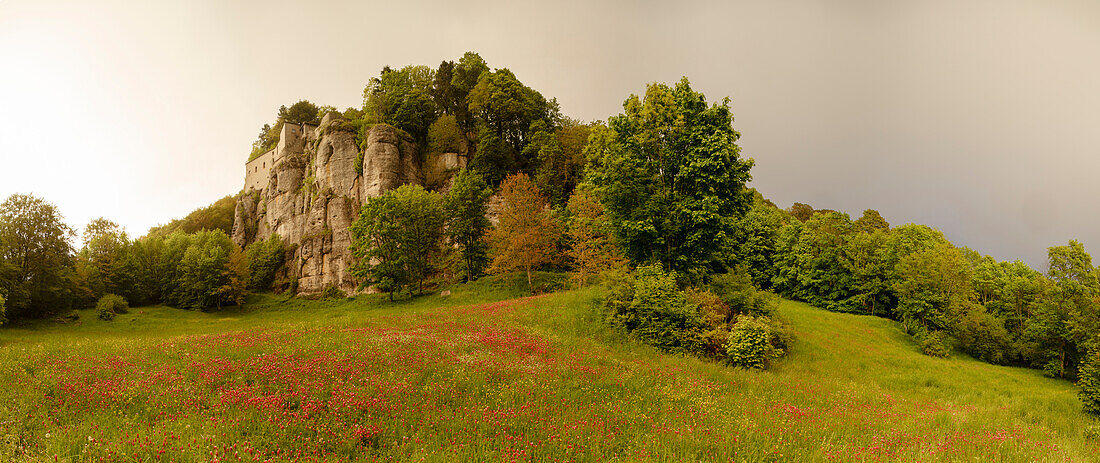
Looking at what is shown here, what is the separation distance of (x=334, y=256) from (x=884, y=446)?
6126 centimetres

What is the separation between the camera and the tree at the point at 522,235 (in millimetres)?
39406

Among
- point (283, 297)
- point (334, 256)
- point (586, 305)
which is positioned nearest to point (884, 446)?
point (586, 305)

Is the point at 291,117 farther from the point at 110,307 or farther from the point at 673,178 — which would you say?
the point at 673,178

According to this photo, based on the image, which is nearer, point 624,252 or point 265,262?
point 624,252

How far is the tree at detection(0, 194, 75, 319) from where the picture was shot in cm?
3725

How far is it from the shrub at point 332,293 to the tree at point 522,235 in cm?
2518

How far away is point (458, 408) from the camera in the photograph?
8.53 metres

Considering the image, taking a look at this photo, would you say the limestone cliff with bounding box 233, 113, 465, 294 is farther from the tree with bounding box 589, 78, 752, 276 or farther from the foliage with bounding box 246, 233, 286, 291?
the tree with bounding box 589, 78, 752, 276

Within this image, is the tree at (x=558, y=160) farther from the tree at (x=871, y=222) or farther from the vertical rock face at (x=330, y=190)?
the tree at (x=871, y=222)

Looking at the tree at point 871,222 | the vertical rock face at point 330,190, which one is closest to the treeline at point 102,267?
the vertical rock face at point 330,190

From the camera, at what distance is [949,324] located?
1334 inches

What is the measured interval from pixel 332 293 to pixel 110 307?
69.3ft

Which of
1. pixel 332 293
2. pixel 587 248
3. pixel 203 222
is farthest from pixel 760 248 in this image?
pixel 203 222

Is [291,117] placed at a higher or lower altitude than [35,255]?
higher
